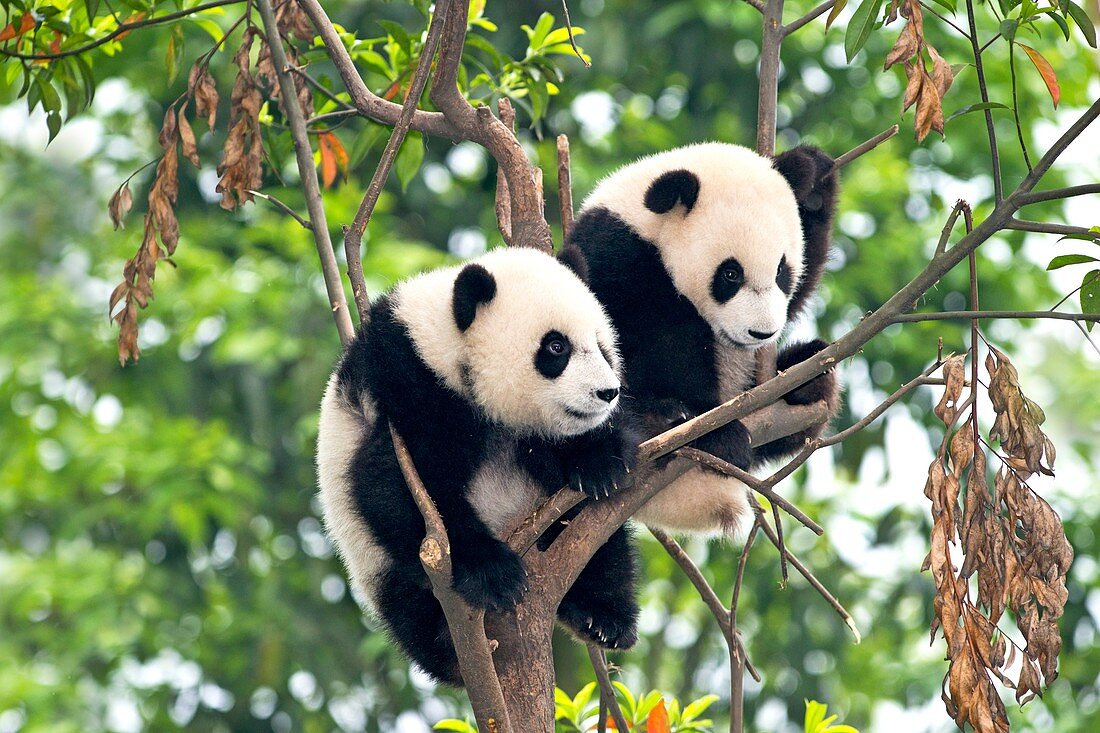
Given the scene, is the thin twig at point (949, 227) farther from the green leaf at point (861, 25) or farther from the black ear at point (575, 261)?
the black ear at point (575, 261)

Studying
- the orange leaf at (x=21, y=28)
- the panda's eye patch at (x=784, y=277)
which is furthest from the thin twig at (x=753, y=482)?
the orange leaf at (x=21, y=28)

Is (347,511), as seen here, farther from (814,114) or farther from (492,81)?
(814,114)

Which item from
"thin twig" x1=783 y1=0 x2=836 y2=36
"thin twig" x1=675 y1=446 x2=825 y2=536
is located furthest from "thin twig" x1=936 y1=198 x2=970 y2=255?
"thin twig" x1=783 y1=0 x2=836 y2=36

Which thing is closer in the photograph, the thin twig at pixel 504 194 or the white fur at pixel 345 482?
the white fur at pixel 345 482

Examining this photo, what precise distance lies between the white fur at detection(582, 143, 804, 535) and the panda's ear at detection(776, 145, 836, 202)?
0.13 ft

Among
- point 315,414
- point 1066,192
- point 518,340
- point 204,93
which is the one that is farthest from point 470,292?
point 315,414

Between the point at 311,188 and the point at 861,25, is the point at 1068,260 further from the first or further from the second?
the point at 311,188

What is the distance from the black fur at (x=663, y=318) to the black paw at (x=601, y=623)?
47 cm

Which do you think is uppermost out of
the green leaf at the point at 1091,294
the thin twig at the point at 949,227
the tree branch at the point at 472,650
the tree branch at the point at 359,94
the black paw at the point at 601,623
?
the thin twig at the point at 949,227

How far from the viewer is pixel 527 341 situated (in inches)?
114

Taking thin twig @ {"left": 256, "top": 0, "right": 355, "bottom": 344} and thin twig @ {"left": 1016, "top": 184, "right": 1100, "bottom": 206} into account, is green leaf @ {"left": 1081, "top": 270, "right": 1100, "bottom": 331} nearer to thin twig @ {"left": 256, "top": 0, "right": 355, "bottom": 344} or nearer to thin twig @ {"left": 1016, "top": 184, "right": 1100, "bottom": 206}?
thin twig @ {"left": 1016, "top": 184, "right": 1100, "bottom": 206}

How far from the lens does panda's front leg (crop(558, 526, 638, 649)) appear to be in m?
3.02

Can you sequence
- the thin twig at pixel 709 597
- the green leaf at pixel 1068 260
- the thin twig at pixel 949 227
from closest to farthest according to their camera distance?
the thin twig at pixel 949 227
the green leaf at pixel 1068 260
the thin twig at pixel 709 597

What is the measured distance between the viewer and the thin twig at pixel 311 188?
2998 millimetres
